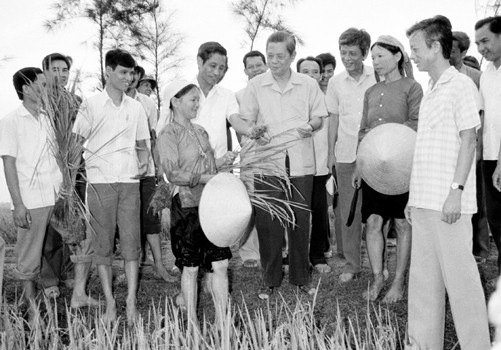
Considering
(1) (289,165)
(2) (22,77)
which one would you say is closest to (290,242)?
(1) (289,165)

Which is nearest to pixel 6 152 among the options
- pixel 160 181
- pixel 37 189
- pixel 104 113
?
pixel 37 189

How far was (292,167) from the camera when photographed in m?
4.58

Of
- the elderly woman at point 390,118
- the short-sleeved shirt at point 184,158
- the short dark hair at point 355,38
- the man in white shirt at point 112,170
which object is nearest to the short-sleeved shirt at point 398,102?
the elderly woman at point 390,118

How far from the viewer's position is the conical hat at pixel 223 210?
3482 mm

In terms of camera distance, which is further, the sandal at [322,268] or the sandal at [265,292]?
the sandal at [322,268]

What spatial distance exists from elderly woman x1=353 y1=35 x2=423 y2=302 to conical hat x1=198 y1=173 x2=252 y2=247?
1.18 metres

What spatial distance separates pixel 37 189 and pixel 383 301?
240cm

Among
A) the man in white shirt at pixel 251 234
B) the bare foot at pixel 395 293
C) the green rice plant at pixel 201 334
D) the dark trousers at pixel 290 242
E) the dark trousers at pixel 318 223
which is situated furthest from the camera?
the man in white shirt at pixel 251 234

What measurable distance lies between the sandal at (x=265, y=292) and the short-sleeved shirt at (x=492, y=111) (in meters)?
1.79

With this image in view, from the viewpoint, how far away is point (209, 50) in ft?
14.5

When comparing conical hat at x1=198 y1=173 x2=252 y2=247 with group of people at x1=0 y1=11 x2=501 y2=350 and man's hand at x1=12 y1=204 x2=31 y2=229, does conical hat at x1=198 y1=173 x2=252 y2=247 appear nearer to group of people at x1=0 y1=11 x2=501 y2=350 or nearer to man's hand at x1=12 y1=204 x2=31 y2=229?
group of people at x1=0 y1=11 x2=501 y2=350

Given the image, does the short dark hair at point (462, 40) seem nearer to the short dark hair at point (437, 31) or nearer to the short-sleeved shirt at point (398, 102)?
the short-sleeved shirt at point (398, 102)

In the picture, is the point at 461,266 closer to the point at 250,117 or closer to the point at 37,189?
the point at 250,117

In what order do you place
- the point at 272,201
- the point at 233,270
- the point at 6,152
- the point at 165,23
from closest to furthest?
the point at 6,152
the point at 272,201
the point at 233,270
the point at 165,23
